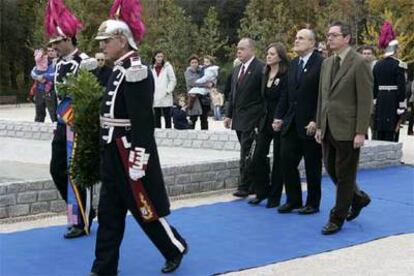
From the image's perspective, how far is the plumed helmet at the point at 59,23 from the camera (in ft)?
20.0

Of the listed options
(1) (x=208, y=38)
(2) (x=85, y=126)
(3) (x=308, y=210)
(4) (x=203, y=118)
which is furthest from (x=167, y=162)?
(1) (x=208, y=38)

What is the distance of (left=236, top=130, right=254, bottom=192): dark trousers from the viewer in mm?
8008

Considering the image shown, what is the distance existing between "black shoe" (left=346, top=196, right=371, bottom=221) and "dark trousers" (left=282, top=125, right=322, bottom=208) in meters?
0.50

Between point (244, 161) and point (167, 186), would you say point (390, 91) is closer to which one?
point (244, 161)

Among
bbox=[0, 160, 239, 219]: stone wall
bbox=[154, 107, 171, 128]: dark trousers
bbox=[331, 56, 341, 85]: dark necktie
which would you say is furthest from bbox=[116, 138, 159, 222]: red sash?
bbox=[154, 107, 171, 128]: dark trousers

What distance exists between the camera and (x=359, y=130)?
6.24 metres

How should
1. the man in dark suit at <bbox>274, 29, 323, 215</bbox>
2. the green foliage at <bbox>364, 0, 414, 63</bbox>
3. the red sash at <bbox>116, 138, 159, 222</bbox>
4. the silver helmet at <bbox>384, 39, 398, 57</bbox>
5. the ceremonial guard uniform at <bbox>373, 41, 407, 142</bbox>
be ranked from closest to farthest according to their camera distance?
the red sash at <bbox>116, 138, 159, 222</bbox>, the man in dark suit at <bbox>274, 29, 323, 215</bbox>, the ceremonial guard uniform at <bbox>373, 41, 407, 142</bbox>, the silver helmet at <bbox>384, 39, 398, 57</bbox>, the green foliage at <bbox>364, 0, 414, 63</bbox>

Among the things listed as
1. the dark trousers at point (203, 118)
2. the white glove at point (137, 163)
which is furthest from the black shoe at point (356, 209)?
the dark trousers at point (203, 118)

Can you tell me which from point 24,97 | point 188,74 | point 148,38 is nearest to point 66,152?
point 188,74

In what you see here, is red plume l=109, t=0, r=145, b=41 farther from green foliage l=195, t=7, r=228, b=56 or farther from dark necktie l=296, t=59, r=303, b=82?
A: green foliage l=195, t=7, r=228, b=56

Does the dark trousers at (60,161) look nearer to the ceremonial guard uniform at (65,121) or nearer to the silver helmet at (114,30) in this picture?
the ceremonial guard uniform at (65,121)

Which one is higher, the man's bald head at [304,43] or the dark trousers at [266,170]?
the man's bald head at [304,43]

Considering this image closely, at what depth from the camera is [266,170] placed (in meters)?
7.85

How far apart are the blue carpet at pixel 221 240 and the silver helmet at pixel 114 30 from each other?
1663 mm
